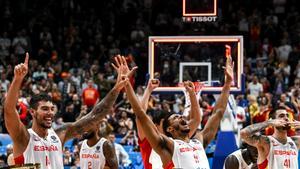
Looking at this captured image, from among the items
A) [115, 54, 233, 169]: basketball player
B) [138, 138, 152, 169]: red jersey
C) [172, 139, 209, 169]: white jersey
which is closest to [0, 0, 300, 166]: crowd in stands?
[138, 138, 152, 169]: red jersey

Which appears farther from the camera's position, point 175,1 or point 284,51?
point 175,1

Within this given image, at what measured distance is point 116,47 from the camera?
22.0m

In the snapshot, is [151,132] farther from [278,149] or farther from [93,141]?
[93,141]

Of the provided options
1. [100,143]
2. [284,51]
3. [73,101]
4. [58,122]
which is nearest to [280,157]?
[100,143]

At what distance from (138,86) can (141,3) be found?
21.7ft

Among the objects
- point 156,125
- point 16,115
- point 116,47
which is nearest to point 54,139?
point 16,115

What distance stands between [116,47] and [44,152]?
15.0m

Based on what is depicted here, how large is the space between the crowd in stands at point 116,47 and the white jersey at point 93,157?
5606 mm

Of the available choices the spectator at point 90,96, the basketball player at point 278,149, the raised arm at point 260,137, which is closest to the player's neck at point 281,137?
the basketball player at point 278,149

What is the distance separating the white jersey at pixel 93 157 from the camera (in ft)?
32.1

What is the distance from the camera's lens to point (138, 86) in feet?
59.1

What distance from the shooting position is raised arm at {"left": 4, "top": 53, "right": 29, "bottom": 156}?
6551 millimetres

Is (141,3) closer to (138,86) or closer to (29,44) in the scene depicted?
(29,44)

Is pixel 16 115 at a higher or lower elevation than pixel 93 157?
higher
